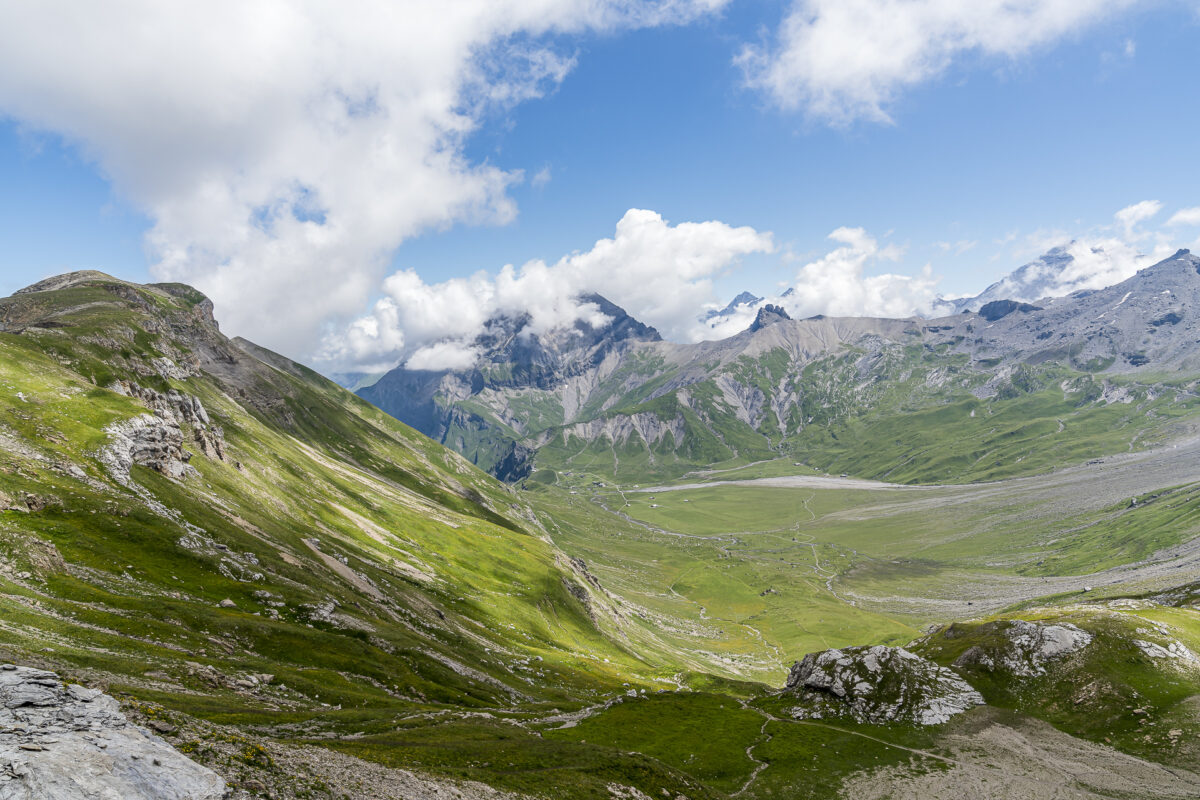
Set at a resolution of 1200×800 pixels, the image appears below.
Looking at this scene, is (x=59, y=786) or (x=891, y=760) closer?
(x=59, y=786)

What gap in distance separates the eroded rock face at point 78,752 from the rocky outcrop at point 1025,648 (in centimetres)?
10404

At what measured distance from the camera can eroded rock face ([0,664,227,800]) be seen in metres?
21.5

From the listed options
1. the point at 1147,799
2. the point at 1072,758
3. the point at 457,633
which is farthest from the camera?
the point at 457,633

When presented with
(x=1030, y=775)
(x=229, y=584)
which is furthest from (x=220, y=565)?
(x=1030, y=775)

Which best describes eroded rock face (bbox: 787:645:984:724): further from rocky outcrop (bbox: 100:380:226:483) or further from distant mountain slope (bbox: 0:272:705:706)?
rocky outcrop (bbox: 100:380:226:483)

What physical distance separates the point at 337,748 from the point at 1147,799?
267 ft

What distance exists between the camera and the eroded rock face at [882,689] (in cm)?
8162

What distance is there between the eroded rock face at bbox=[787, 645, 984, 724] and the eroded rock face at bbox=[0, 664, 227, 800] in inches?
3468

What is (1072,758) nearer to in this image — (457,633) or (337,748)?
(337,748)

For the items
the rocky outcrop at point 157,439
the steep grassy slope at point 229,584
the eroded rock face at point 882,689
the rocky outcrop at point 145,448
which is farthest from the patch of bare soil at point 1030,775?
the rocky outcrop at point 157,439

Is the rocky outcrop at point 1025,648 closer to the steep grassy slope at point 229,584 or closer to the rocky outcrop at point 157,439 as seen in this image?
the steep grassy slope at point 229,584

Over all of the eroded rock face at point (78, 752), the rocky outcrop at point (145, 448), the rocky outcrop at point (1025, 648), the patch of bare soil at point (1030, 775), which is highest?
the rocky outcrop at point (145, 448)

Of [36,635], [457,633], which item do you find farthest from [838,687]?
[36,635]

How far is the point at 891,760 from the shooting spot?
71938 millimetres
